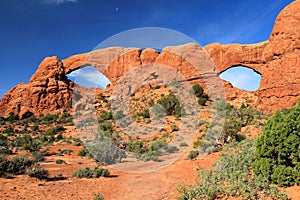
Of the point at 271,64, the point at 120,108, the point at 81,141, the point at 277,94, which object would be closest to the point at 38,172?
the point at 81,141

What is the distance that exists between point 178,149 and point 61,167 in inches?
306

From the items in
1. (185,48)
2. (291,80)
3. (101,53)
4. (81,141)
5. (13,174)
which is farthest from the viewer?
(101,53)

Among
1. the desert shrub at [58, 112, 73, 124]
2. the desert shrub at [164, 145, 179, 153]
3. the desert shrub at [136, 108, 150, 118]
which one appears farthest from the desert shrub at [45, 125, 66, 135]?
the desert shrub at [164, 145, 179, 153]

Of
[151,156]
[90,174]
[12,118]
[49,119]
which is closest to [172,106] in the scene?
[151,156]

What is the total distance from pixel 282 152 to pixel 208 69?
3364 centimetres

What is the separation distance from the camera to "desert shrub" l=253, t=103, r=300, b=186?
19.8 ft

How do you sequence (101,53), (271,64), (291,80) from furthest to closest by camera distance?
(101,53)
(271,64)
(291,80)

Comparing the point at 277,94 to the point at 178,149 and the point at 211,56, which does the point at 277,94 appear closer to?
the point at 211,56

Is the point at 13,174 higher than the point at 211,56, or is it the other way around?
the point at 211,56

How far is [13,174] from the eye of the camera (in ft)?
30.6

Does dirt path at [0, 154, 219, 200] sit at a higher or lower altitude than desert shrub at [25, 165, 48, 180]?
lower

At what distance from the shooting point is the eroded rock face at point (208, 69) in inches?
1096

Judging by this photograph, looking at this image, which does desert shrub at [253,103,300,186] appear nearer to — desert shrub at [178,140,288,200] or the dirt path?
desert shrub at [178,140,288,200]

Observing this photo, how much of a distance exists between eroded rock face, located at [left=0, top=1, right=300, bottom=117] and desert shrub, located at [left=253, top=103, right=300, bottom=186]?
75.7 feet
